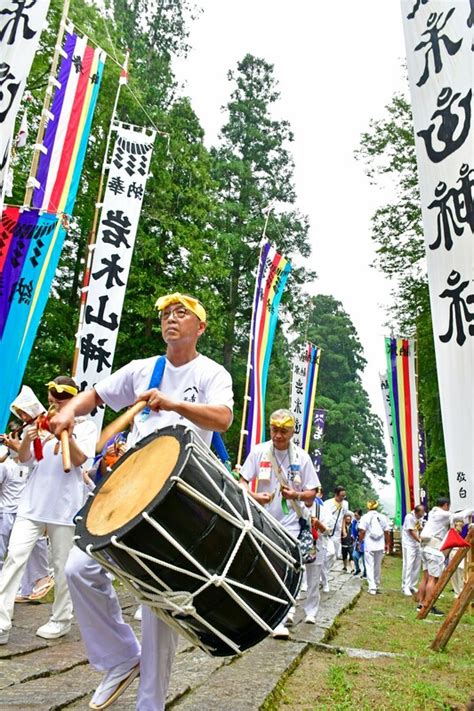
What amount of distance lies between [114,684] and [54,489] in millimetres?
2565

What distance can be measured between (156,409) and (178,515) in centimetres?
62

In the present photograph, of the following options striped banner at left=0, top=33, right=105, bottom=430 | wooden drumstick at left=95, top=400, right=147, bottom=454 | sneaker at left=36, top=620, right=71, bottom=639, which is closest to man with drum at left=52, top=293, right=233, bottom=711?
wooden drumstick at left=95, top=400, right=147, bottom=454

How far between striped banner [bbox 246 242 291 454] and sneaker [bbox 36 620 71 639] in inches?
270

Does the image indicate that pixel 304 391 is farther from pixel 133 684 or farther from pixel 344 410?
pixel 344 410

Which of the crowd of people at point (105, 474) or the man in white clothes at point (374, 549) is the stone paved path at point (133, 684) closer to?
the crowd of people at point (105, 474)

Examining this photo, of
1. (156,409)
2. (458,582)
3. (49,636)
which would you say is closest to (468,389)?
(156,409)

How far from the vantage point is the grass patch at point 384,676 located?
434 centimetres

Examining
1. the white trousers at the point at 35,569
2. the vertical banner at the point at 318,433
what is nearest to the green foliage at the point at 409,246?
the vertical banner at the point at 318,433

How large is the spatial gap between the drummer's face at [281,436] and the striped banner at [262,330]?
205 inches

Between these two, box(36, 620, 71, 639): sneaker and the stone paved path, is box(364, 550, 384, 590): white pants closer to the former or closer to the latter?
the stone paved path

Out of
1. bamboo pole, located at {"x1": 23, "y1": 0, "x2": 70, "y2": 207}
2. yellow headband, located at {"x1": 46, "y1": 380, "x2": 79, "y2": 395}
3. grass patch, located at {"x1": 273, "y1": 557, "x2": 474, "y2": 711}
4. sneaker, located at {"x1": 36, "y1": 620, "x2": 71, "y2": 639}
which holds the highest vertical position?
bamboo pole, located at {"x1": 23, "y1": 0, "x2": 70, "y2": 207}

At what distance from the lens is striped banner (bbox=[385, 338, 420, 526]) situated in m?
15.4

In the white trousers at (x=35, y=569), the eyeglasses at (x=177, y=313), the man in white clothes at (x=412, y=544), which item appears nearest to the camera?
the eyeglasses at (x=177, y=313)

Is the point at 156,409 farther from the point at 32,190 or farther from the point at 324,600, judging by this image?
the point at 324,600
